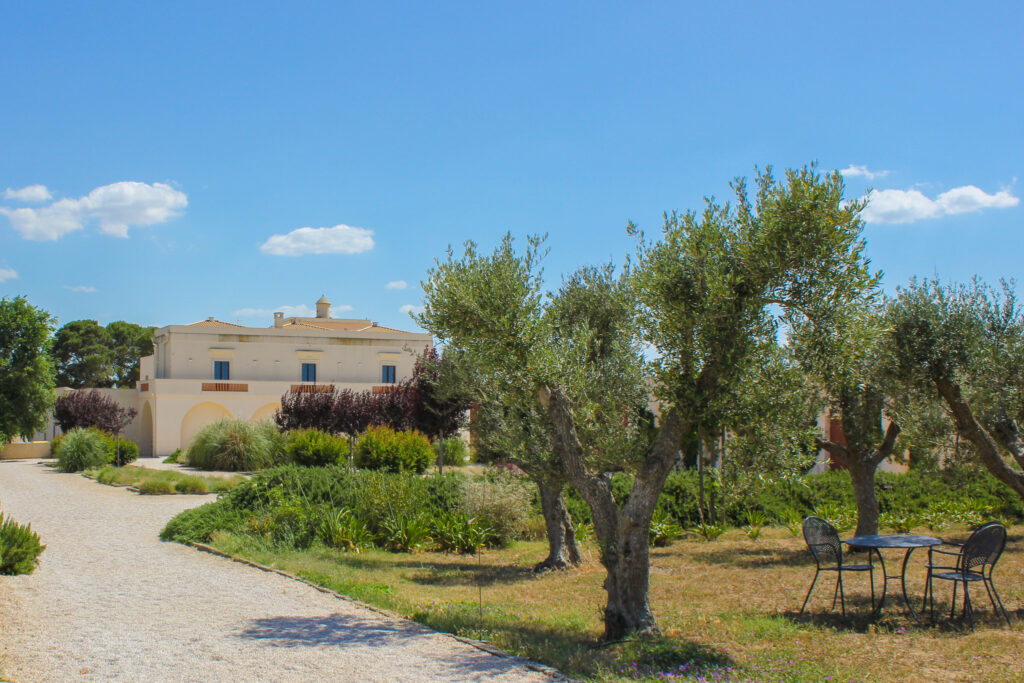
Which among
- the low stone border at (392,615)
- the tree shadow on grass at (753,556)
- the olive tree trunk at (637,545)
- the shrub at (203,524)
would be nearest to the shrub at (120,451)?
the shrub at (203,524)

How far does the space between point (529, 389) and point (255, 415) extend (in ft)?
116

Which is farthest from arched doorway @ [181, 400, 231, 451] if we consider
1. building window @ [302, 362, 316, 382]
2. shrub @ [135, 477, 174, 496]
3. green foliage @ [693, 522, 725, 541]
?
green foliage @ [693, 522, 725, 541]

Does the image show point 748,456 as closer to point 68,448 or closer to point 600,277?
point 600,277

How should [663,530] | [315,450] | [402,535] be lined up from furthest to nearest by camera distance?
[315,450], [663,530], [402,535]

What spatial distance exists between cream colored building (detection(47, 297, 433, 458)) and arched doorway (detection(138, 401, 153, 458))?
0.05 m

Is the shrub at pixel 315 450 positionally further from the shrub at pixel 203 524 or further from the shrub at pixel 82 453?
the shrub at pixel 203 524

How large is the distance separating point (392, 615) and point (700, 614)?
3.10m

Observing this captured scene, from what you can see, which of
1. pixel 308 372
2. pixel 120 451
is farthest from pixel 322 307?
pixel 120 451

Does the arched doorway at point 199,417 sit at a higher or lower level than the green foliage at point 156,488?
higher

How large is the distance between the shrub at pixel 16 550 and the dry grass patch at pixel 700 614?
2737mm

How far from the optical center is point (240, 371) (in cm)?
4103

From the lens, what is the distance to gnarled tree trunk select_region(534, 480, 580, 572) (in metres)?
11.2

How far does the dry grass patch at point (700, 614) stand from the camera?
19.9ft

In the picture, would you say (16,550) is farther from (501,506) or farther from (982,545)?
(982,545)
